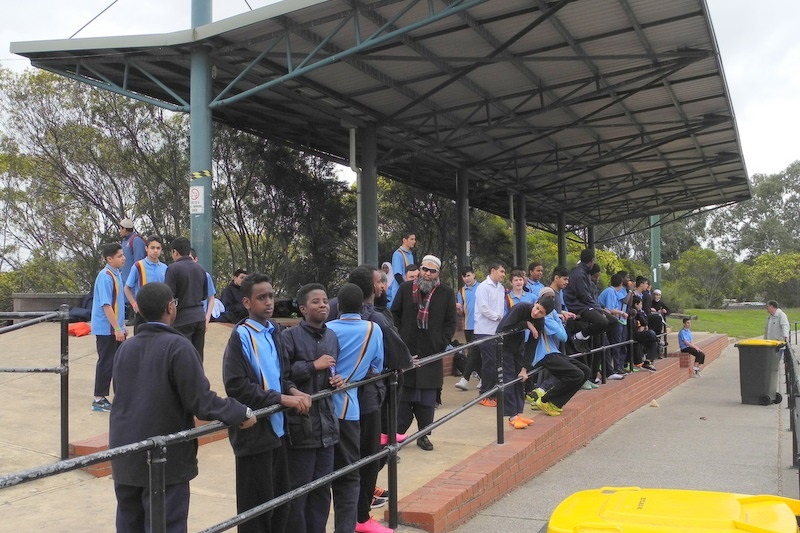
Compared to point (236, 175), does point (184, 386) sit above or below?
below

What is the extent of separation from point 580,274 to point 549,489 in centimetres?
395

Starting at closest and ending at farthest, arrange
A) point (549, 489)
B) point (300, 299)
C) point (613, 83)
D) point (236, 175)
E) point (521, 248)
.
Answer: point (300, 299) → point (549, 489) → point (613, 83) → point (236, 175) → point (521, 248)

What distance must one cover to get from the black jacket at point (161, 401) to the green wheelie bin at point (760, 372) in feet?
36.4

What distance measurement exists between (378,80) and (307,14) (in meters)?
3.14

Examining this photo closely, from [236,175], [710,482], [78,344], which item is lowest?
[710,482]

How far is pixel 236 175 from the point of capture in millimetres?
20531

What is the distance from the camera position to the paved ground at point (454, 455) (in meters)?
5.02

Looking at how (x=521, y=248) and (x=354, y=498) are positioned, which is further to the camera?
(x=521, y=248)

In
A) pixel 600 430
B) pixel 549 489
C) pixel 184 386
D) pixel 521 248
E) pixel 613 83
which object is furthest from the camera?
pixel 521 248

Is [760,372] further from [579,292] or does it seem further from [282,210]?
[282,210]

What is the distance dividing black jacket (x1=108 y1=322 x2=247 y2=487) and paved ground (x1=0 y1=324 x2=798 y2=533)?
158cm

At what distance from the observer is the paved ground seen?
502 centimetres

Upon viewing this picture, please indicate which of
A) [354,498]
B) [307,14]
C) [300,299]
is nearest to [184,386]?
[300,299]

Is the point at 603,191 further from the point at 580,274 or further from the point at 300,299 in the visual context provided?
the point at 300,299
